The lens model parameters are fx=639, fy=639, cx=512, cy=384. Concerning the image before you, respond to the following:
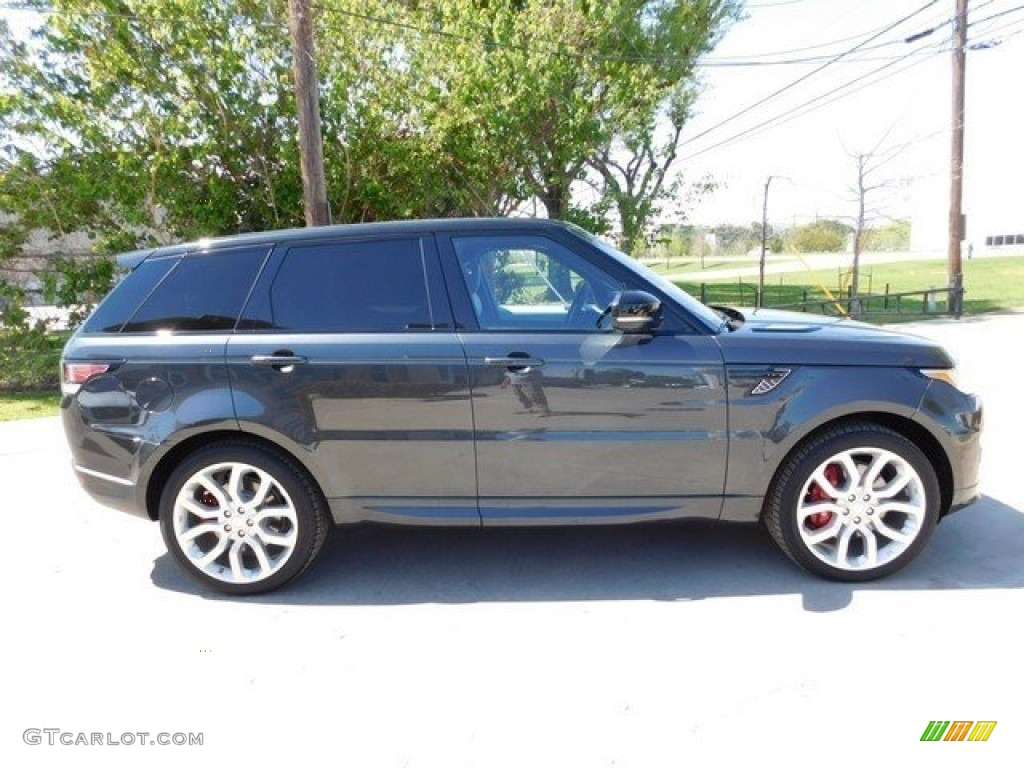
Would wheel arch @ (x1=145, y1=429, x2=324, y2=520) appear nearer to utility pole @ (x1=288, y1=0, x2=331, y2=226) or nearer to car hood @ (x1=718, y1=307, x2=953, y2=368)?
car hood @ (x1=718, y1=307, x2=953, y2=368)

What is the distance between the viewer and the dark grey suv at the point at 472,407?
301cm

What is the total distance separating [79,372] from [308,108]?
20.2ft

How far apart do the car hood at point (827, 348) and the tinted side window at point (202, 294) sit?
2.39 metres

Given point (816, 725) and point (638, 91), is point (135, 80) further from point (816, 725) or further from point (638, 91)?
point (816, 725)

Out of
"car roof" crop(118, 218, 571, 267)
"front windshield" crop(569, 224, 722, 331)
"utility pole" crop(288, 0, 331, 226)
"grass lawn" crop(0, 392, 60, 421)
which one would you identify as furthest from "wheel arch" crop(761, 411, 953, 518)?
"grass lawn" crop(0, 392, 60, 421)

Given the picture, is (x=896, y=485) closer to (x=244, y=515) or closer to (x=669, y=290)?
(x=669, y=290)

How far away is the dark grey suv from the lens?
9.87ft

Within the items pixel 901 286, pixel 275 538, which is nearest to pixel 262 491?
pixel 275 538

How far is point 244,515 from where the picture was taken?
3199 mm

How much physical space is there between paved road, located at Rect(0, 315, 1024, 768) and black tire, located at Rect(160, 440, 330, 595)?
0.48ft
